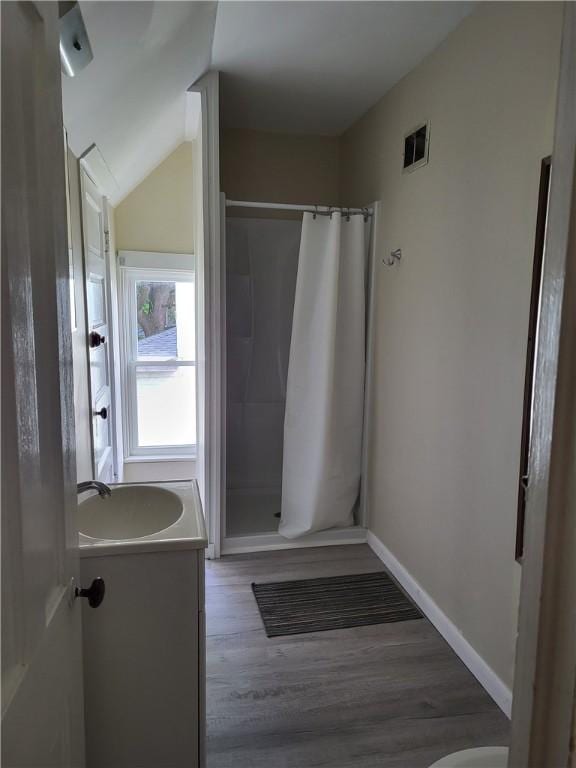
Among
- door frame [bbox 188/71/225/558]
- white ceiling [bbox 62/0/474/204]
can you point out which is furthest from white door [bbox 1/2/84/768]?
door frame [bbox 188/71/225/558]

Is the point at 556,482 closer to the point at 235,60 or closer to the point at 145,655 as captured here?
the point at 145,655

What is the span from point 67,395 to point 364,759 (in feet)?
5.02

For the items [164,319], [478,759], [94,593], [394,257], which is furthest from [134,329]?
[478,759]

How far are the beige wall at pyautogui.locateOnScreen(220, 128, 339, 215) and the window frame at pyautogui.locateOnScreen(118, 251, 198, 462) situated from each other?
0.71 m

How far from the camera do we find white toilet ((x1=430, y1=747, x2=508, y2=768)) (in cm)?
95

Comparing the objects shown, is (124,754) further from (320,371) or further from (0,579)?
(320,371)

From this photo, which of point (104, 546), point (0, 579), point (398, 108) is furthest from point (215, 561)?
point (398, 108)

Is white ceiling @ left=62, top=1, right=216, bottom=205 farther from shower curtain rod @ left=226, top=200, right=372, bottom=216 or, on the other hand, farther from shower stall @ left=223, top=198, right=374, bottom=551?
shower stall @ left=223, top=198, right=374, bottom=551

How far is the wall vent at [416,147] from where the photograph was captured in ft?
7.80

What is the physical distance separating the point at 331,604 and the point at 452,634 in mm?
575

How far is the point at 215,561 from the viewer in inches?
115

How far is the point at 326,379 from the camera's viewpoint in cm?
299

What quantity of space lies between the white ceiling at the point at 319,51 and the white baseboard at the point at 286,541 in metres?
2.56

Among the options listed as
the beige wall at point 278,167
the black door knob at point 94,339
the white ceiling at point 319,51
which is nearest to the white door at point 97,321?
the black door knob at point 94,339
